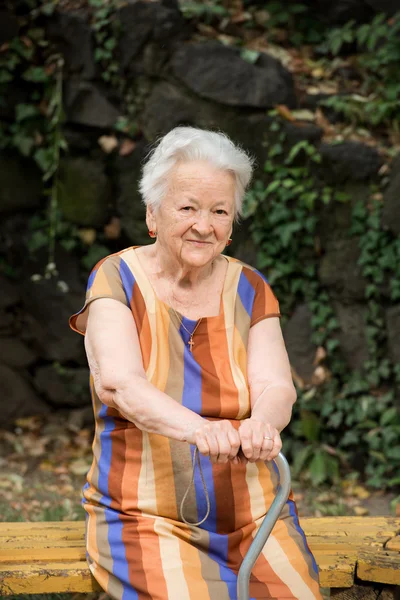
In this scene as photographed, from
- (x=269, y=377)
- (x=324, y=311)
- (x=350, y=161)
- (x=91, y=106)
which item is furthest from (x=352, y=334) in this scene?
(x=269, y=377)

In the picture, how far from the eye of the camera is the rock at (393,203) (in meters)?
4.85

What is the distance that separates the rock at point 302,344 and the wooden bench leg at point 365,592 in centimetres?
277

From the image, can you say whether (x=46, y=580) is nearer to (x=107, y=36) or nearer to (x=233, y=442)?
(x=233, y=442)

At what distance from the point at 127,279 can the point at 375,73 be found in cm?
365

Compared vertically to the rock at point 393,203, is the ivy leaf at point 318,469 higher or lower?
lower

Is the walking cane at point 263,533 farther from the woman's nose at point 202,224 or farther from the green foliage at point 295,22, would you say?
the green foliage at point 295,22

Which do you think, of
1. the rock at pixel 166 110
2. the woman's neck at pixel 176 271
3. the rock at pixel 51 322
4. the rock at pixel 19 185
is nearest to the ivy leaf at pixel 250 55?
the rock at pixel 166 110

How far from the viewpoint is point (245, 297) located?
102 inches

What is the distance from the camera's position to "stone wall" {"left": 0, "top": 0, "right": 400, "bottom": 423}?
5.17m

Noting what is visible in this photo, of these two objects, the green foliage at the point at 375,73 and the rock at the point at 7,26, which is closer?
the green foliage at the point at 375,73

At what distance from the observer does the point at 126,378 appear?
219 centimetres

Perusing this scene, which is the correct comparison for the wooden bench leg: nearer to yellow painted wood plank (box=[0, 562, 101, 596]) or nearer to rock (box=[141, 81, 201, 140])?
yellow painted wood plank (box=[0, 562, 101, 596])

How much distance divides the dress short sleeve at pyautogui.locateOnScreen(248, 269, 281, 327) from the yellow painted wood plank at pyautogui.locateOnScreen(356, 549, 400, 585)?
0.84m

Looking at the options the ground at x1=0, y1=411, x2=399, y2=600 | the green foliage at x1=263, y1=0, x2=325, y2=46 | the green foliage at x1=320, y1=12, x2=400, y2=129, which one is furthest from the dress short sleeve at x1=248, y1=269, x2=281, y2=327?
the green foliage at x1=263, y1=0, x2=325, y2=46
